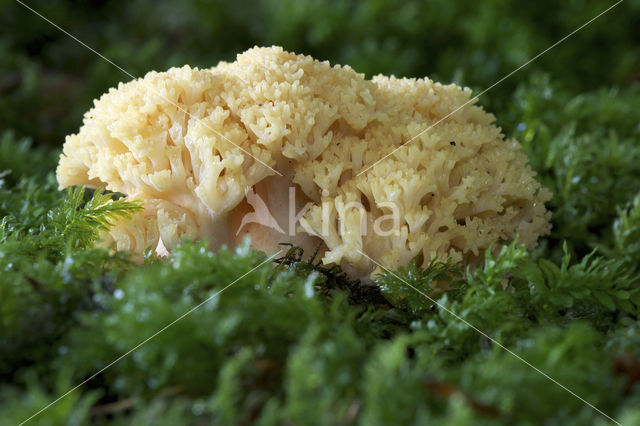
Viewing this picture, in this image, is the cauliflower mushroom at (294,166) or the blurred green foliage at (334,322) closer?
the blurred green foliage at (334,322)

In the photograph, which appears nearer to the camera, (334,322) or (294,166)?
(334,322)

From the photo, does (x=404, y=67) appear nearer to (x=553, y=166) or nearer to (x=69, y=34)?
(x=553, y=166)

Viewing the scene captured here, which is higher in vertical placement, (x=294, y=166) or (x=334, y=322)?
(x=294, y=166)

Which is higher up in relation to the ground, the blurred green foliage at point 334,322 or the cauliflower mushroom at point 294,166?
the cauliflower mushroom at point 294,166

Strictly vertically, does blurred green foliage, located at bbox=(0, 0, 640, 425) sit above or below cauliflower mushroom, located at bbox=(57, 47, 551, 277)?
below

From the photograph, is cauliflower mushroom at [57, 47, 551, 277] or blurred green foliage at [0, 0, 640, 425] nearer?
blurred green foliage at [0, 0, 640, 425]

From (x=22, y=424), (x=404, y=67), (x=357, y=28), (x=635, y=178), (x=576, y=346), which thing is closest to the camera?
(x=22, y=424)

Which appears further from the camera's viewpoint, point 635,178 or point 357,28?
point 357,28

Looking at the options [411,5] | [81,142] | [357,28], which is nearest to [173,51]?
[357,28]
